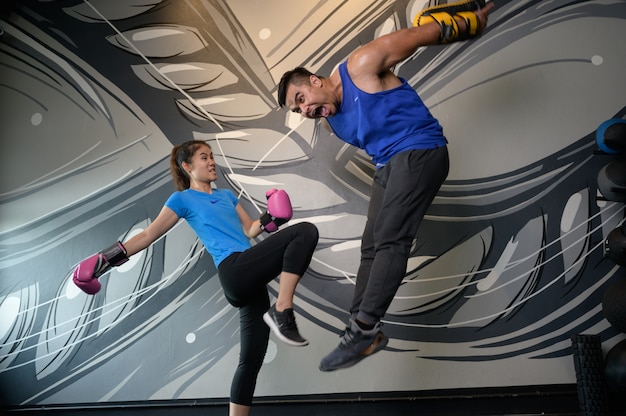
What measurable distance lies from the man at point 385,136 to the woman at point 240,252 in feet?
1.03

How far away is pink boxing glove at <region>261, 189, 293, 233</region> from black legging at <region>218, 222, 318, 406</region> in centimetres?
32

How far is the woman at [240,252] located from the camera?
2.51 m

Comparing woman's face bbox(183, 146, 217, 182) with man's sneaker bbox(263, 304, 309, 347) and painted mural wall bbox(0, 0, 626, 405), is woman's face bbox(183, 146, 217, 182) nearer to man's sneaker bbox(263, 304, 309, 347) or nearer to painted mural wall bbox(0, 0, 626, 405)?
painted mural wall bbox(0, 0, 626, 405)

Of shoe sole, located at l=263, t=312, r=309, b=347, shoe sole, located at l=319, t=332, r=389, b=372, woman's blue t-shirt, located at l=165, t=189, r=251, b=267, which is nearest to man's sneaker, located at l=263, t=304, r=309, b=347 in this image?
shoe sole, located at l=263, t=312, r=309, b=347

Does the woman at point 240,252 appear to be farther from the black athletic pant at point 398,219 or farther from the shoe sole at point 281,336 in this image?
the black athletic pant at point 398,219

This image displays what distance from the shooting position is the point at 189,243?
3.70 m

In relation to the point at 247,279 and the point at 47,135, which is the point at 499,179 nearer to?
the point at 247,279

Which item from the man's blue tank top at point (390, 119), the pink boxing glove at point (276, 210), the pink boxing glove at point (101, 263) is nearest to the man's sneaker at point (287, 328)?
the pink boxing glove at point (276, 210)

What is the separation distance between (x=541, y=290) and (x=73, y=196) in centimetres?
325

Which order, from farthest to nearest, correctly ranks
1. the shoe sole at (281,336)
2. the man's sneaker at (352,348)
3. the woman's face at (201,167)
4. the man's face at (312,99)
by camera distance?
1. the woman's face at (201,167)
2. the man's face at (312,99)
3. the shoe sole at (281,336)
4. the man's sneaker at (352,348)

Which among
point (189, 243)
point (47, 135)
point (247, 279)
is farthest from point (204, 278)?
point (47, 135)

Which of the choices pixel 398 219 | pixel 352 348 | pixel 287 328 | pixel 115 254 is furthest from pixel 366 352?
pixel 115 254

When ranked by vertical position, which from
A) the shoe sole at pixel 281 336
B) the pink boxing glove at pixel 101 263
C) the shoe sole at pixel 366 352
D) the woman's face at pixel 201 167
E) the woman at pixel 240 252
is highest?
the woman's face at pixel 201 167

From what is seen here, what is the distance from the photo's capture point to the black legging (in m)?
2.52
